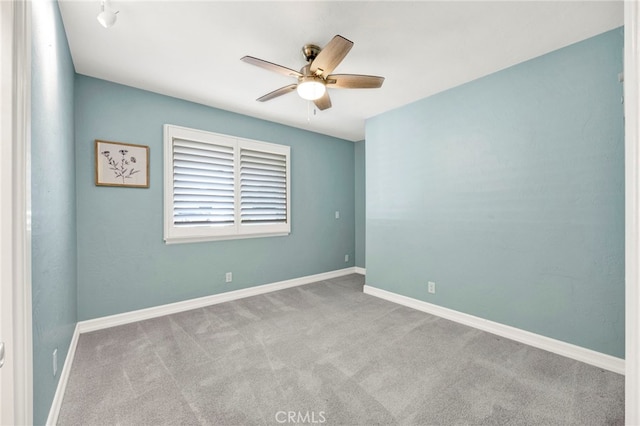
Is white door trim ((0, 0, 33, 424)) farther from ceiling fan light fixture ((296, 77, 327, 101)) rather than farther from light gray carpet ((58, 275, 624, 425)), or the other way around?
ceiling fan light fixture ((296, 77, 327, 101))

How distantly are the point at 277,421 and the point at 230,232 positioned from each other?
2.54 metres

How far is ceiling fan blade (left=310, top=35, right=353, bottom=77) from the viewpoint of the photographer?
172 cm

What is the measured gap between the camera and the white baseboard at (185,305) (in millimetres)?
2811

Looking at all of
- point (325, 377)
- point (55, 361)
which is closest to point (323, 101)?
point (325, 377)

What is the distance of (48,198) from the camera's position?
155 centimetres

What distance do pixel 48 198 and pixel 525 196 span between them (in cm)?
368

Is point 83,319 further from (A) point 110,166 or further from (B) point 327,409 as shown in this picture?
(B) point 327,409

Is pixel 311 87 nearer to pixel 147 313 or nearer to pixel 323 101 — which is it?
pixel 323 101

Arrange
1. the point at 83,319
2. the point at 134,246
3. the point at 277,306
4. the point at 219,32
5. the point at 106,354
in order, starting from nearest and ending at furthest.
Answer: the point at 219,32 < the point at 106,354 < the point at 83,319 < the point at 134,246 < the point at 277,306

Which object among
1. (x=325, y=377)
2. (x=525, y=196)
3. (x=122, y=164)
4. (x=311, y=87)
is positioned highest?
(x=311, y=87)

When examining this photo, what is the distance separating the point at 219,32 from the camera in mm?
2088

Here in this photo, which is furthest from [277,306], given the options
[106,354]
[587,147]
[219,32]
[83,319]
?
[587,147]

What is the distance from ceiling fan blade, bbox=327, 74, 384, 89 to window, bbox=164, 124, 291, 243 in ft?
6.59
